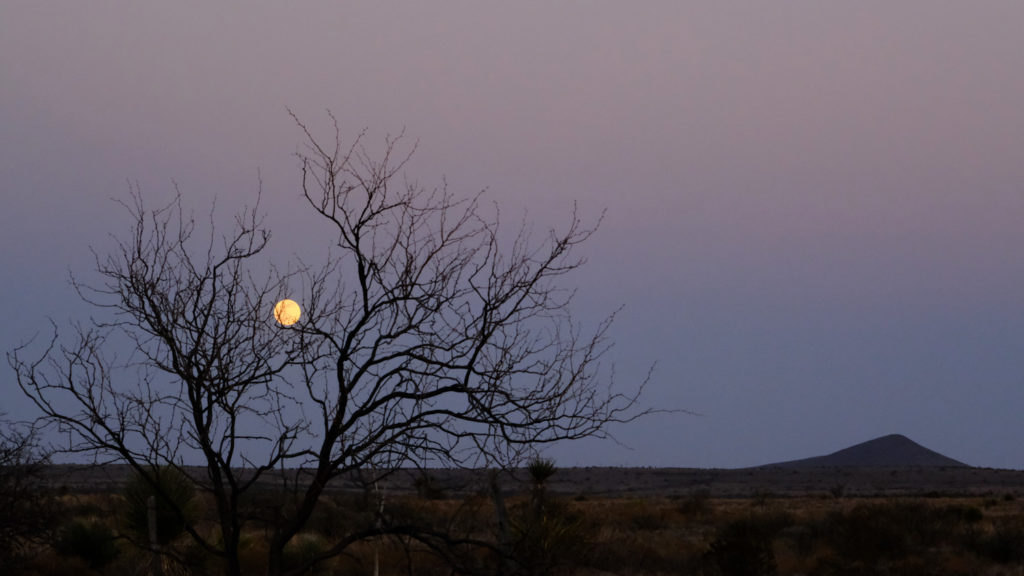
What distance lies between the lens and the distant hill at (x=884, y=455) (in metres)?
183

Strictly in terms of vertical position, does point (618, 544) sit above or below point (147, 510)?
below

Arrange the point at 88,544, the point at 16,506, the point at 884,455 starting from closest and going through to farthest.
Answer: the point at 16,506 < the point at 88,544 < the point at 884,455

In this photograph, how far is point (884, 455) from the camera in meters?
188

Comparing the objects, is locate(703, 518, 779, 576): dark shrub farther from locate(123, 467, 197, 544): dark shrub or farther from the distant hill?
the distant hill

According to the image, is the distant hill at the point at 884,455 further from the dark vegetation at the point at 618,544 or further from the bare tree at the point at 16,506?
the bare tree at the point at 16,506

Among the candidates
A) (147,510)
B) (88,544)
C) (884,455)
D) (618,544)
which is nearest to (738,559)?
(618,544)

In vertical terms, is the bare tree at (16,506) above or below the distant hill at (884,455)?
below

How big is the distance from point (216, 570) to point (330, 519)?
31.8 feet

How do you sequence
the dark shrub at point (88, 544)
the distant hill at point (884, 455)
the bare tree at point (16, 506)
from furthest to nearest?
the distant hill at point (884, 455), the dark shrub at point (88, 544), the bare tree at point (16, 506)

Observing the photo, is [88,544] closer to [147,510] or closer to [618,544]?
[147,510]

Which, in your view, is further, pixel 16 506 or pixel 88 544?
pixel 88 544

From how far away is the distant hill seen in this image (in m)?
183

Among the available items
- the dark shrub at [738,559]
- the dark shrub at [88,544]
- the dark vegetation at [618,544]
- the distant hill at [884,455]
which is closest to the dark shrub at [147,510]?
the dark vegetation at [618,544]

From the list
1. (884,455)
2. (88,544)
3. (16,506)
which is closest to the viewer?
(16,506)
